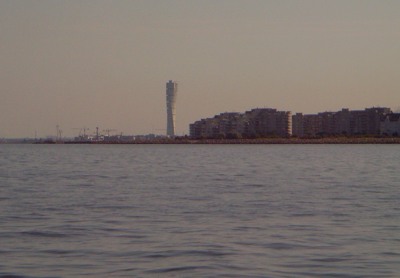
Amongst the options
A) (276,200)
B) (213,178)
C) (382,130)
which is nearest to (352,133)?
(382,130)

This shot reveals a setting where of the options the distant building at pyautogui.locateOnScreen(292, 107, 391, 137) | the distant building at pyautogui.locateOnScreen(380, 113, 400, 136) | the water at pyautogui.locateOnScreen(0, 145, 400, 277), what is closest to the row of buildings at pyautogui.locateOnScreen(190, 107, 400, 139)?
the distant building at pyautogui.locateOnScreen(292, 107, 391, 137)

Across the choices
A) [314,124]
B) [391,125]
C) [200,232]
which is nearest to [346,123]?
[314,124]

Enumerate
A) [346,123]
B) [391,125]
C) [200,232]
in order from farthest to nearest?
[346,123]
[391,125]
[200,232]

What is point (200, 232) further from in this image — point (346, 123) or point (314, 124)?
point (314, 124)

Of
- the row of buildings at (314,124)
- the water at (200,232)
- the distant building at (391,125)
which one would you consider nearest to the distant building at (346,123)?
the row of buildings at (314,124)

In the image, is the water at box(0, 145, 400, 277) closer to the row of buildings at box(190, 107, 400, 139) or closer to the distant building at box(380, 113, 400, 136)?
the distant building at box(380, 113, 400, 136)

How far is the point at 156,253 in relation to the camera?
13.6 meters

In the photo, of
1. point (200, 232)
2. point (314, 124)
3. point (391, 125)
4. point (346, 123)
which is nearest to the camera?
point (200, 232)

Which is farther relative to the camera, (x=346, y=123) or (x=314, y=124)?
(x=314, y=124)

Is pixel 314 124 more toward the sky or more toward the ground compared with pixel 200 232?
more toward the sky

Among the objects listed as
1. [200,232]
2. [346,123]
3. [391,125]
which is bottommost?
[200,232]

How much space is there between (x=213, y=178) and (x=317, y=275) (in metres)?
23.3

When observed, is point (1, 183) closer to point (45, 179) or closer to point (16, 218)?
point (45, 179)

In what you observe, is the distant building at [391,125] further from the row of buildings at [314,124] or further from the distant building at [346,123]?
the distant building at [346,123]
